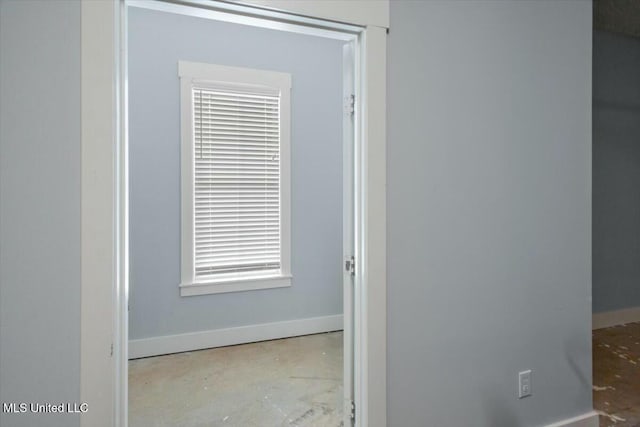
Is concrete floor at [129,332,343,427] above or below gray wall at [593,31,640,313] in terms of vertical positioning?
below

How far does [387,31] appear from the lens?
1730 mm

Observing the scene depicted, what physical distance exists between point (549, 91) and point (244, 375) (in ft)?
8.82

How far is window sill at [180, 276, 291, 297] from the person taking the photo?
3374mm

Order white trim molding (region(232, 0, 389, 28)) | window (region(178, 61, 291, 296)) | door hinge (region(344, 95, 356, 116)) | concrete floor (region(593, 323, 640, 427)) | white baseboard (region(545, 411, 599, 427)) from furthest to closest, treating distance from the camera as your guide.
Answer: window (region(178, 61, 291, 296)), concrete floor (region(593, 323, 640, 427)), white baseboard (region(545, 411, 599, 427)), door hinge (region(344, 95, 356, 116)), white trim molding (region(232, 0, 389, 28))

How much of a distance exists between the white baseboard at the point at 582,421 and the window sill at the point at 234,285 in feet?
7.58

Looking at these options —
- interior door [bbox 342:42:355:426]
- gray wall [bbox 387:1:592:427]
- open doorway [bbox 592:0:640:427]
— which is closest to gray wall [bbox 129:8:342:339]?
interior door [bbox 342:42:355:426]

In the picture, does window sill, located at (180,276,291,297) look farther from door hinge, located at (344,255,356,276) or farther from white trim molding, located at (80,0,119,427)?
white trim molding, located at (80,0,119,427)

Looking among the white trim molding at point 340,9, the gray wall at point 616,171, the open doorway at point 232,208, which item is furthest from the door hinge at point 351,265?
the gray wall at point 616,171

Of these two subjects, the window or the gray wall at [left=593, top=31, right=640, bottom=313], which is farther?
the gray wall at [left=593, top=31, right=640, bottom=313]

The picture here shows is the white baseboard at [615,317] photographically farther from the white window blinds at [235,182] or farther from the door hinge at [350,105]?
the door hinge at [350,105]

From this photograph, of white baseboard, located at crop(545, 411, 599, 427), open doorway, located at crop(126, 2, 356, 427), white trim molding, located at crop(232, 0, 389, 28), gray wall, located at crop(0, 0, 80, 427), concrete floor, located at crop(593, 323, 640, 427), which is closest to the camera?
gray wall, located at crop(0, 0, 80, 427)

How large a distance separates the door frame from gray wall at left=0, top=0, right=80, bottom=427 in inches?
1.5

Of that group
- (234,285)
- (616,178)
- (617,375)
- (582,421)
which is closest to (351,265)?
(582,421)

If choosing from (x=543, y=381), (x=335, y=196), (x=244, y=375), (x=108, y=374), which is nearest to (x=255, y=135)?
(x=335, y=196)
